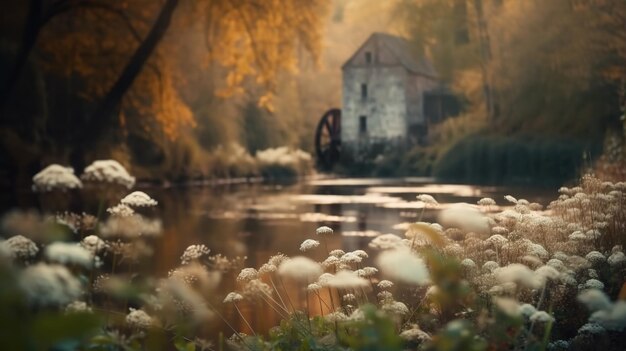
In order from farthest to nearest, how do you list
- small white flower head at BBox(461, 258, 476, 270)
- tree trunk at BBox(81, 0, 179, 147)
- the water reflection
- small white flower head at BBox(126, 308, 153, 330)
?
tree trunk at BBox(81, 0, 179, 147) < the water reflection < small white flower head at BBox(461, 258, 476, 270) < small white flower head at BBox(126, 308, 153, 330)

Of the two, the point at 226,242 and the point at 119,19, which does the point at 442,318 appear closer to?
the point at 226,242

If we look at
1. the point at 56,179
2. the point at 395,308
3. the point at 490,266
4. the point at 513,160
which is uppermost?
the point at 56,179

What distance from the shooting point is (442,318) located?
6016 millimetres

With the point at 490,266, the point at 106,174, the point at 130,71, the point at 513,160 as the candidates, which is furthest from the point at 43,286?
the point at 513,160

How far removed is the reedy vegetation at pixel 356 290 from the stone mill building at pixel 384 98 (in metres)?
40.2

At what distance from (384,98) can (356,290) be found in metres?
44.6

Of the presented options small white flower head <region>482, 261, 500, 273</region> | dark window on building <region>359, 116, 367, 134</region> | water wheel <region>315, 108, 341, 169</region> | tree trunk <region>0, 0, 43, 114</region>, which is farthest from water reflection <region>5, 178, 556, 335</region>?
dark window on building <region>359, 116, 367, 134</region>

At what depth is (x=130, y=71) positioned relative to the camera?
19.2 meters

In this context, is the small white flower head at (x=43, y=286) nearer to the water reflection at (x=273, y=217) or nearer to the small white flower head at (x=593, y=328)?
the small white flower head at (x=593, y=328)

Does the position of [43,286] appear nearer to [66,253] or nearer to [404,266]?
[66,253]

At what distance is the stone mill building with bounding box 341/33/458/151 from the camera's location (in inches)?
1921

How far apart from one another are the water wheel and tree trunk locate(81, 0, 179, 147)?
26.8m

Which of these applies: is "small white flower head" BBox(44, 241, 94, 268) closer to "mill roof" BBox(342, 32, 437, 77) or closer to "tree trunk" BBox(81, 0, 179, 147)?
"tree trunk" BBox(81, 0, 179, 147)

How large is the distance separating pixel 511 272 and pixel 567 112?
24.1 m
